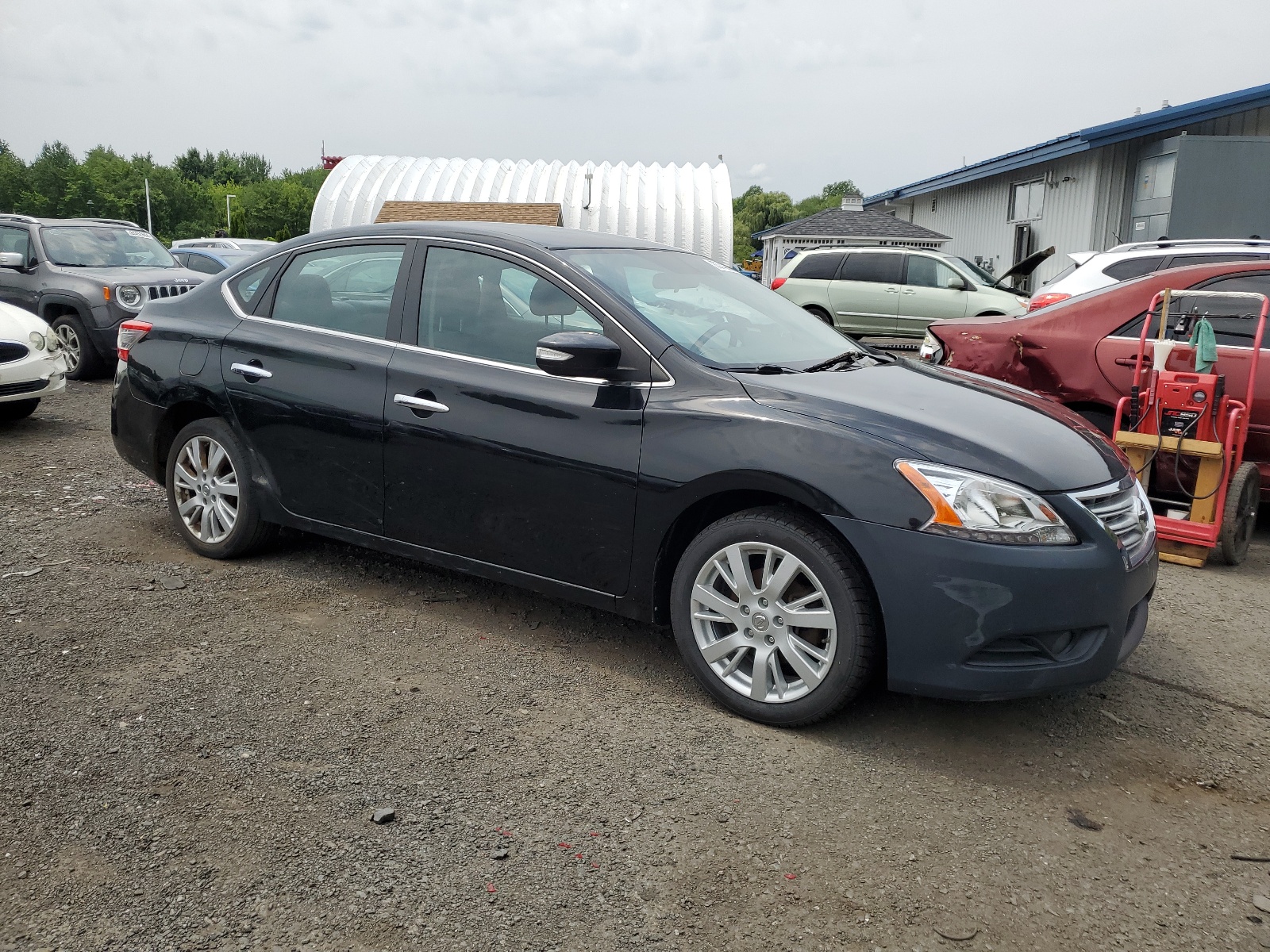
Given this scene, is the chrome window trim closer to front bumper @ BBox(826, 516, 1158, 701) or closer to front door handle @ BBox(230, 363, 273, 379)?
front door handle @ BBox(230, 363, 273, 379)

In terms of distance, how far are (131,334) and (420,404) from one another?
6.65 feet

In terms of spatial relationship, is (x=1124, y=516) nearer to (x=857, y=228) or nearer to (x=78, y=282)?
(x=78, y=282)

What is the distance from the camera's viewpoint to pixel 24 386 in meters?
8.44

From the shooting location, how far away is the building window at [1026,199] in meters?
22.0

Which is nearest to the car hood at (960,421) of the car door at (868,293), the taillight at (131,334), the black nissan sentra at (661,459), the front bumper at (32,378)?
the black nissan sentra at (661,459)

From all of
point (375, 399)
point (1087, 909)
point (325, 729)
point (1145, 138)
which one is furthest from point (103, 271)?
point (1145, 138)

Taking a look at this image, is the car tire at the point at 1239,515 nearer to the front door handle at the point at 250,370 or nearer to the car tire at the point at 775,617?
the car tire at the point at 775,617

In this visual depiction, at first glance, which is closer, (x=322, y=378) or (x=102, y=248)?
(x=322, y=378)

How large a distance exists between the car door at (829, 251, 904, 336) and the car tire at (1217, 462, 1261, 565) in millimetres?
11618

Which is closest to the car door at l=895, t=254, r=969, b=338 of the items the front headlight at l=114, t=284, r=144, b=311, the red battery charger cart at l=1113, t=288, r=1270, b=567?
the red battery charger cart at l=1113, t=288, r=1270, b=567

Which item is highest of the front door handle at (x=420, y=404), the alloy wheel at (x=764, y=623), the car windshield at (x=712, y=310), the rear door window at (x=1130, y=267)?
the rear door window at (x=1130, y=267)

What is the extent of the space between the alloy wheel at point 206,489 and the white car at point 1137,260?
232 inches

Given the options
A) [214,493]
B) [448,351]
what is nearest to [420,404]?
[448,351]

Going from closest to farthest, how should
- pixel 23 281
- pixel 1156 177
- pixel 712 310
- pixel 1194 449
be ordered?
pixel 712 310 < pixel 1194 449 < pixel 23 281 < pixel 1156 177
